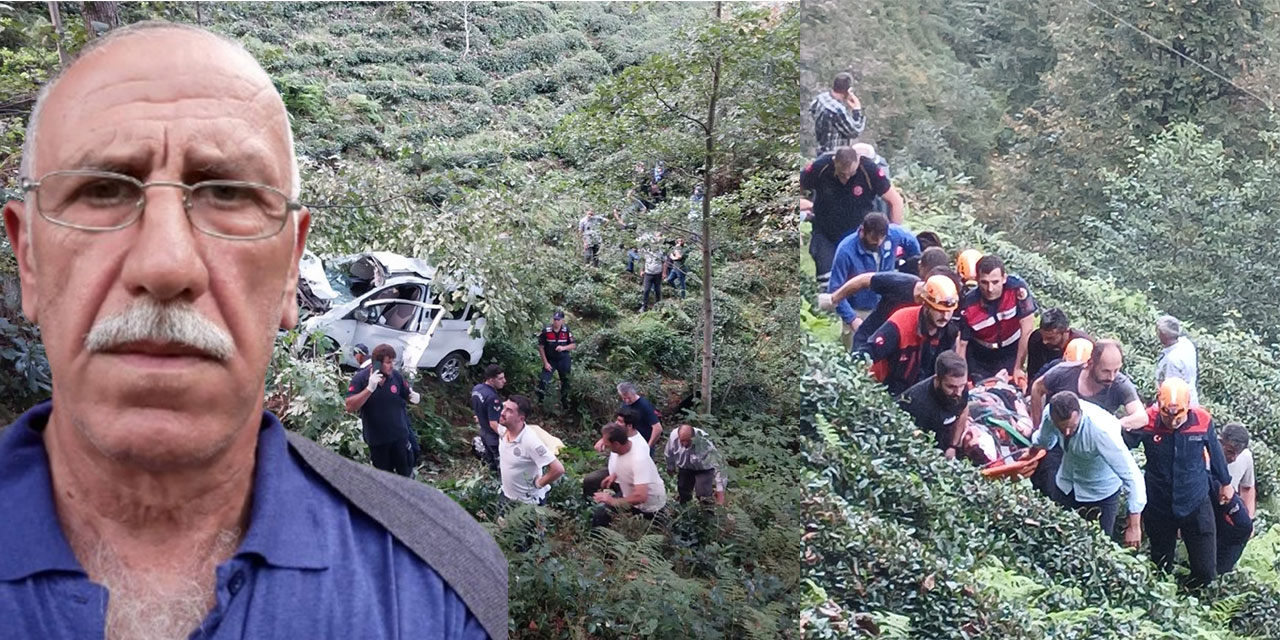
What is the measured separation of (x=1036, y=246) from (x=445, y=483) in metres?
3.05

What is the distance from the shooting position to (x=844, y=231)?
14.9 ft

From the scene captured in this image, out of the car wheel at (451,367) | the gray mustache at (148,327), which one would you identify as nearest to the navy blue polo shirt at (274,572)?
the gray mustache at (148,327)

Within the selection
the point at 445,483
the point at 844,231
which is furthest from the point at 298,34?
the point at 844,231

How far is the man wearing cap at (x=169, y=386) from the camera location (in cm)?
119

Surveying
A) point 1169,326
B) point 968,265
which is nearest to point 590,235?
point 968,265

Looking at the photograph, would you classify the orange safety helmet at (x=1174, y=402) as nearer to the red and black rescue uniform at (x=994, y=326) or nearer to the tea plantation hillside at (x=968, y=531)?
the tea plantation hillside at (x=968, y=531)

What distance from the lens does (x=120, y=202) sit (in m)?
1.22

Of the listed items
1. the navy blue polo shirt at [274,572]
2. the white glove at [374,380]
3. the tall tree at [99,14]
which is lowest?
the white glove at [374,380]

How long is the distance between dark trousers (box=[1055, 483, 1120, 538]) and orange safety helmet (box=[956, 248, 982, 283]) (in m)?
0.98

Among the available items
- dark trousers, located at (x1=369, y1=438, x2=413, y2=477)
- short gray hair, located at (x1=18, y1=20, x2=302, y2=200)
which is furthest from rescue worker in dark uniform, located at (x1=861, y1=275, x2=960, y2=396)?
short gray hair, located at (x1=18, y1=20, x2=302, y2=200)

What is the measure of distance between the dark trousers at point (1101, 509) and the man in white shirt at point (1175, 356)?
51cm

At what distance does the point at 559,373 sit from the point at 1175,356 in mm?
2994

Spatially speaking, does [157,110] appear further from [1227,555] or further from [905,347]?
[1227,555]

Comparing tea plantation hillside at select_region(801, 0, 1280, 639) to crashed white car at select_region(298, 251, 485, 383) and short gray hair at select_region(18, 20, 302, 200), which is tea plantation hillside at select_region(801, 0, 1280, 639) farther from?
short gray hair at select_region(18, 20, 302, 200)
